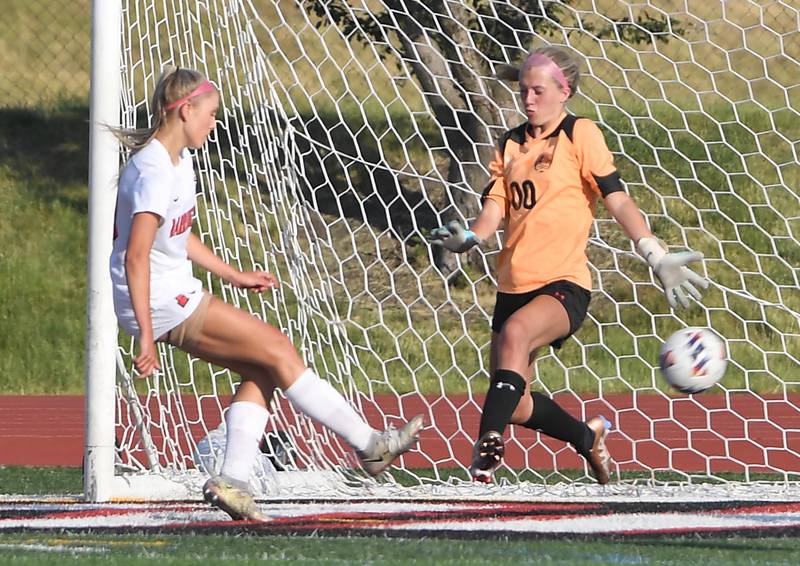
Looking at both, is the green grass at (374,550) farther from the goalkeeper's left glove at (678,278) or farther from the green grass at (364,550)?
the goalkeeper's left glove at (678,278)

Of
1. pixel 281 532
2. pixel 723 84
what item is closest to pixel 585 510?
pixel 281 532

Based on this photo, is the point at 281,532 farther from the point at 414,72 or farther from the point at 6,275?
the point at 6,275

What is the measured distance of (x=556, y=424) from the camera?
5.74 metres

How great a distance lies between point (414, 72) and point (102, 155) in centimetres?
408

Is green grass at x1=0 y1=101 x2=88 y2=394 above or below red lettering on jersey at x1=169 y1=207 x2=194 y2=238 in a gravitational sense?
below

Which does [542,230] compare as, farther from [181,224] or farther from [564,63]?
[181,224]

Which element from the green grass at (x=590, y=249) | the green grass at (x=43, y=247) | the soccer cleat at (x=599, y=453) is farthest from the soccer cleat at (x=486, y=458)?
the green grass at (x=43, y=247)

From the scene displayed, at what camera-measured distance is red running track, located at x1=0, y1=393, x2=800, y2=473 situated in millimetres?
7566

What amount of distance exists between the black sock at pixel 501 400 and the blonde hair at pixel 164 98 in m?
1.45

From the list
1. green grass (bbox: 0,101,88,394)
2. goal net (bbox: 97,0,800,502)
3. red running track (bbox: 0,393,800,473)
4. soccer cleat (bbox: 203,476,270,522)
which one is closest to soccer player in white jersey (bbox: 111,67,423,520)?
soccer cleat (bbox: 203,476,270,522)

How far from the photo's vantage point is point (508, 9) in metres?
8.62

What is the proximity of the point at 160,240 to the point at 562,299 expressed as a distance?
146 centimetres

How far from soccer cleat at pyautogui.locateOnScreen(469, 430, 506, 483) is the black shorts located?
1.81ft

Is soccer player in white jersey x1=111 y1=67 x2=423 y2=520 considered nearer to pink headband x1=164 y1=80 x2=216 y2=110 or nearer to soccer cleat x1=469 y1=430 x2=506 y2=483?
pink headband x1=164 y1=80 x2=216 y2=110
